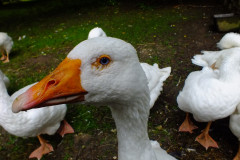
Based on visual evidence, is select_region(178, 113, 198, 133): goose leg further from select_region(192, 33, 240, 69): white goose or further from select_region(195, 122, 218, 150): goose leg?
select_region(192, 33, 240, 69): white goose

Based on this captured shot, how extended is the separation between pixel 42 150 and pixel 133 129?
202 centimetres

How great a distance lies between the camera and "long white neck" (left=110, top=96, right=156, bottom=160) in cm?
125

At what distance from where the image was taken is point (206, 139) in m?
2.68

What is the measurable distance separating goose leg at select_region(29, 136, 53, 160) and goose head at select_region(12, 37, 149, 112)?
2076mm

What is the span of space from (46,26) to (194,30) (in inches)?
215

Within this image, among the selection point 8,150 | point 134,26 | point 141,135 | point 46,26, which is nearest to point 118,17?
point 134,26

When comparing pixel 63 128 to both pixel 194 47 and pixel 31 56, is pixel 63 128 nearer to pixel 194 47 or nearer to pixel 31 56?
pixel 31 56

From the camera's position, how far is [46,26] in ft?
25.3

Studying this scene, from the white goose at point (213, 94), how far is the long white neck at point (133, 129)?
3.75 feet

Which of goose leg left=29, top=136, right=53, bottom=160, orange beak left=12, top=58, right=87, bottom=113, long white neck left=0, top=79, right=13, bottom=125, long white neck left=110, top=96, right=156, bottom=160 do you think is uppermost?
orange beak left=12, top=58, right=87, bottom=113

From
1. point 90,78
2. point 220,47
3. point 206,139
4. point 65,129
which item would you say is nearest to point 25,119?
point 65,129

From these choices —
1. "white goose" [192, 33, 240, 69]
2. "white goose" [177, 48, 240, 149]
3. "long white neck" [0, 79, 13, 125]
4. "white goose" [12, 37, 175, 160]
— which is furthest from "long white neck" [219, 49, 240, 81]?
"long white neck" [0, 79, 13, 125]

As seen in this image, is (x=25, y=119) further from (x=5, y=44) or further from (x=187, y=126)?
(x=5, y=44)

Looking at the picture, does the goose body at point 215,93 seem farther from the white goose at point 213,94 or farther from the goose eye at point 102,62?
the goose eye at point 102,62
